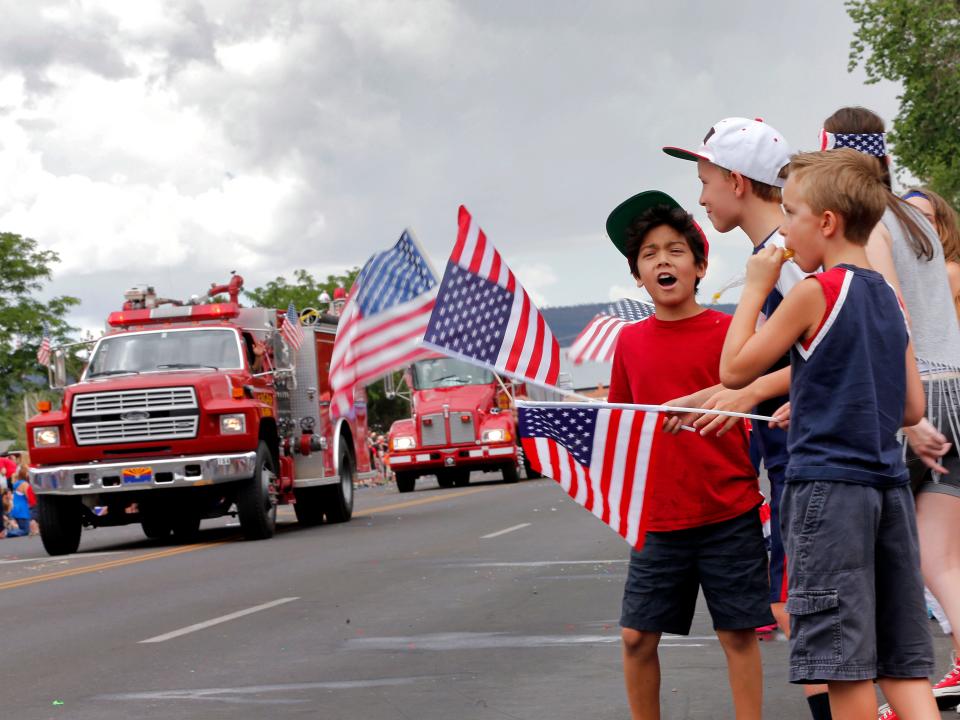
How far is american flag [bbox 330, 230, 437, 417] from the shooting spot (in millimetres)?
5855

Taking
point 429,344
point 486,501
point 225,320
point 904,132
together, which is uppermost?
point 904,132

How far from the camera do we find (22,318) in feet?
213

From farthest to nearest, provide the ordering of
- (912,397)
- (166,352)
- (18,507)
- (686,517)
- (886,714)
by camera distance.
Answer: (18,507) → (166,352) → (886,714) → (686,517) → (912,397)

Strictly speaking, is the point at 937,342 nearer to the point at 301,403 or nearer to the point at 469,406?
the point at 301,403

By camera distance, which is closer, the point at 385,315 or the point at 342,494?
the point at 385,315

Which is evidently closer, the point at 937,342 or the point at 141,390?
the point at 937,342

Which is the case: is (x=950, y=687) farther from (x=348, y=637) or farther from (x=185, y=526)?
(x=185, y=526)

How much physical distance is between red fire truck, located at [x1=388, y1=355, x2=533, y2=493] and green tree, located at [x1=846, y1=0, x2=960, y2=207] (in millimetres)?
17211

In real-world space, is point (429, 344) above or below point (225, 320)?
below

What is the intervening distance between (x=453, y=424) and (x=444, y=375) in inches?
45.8

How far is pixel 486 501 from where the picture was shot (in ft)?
80.1

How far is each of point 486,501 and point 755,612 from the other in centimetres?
1983

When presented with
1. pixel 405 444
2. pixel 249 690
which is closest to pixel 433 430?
pixel 405 444

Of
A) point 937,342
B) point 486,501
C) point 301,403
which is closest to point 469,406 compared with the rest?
point 486,501
